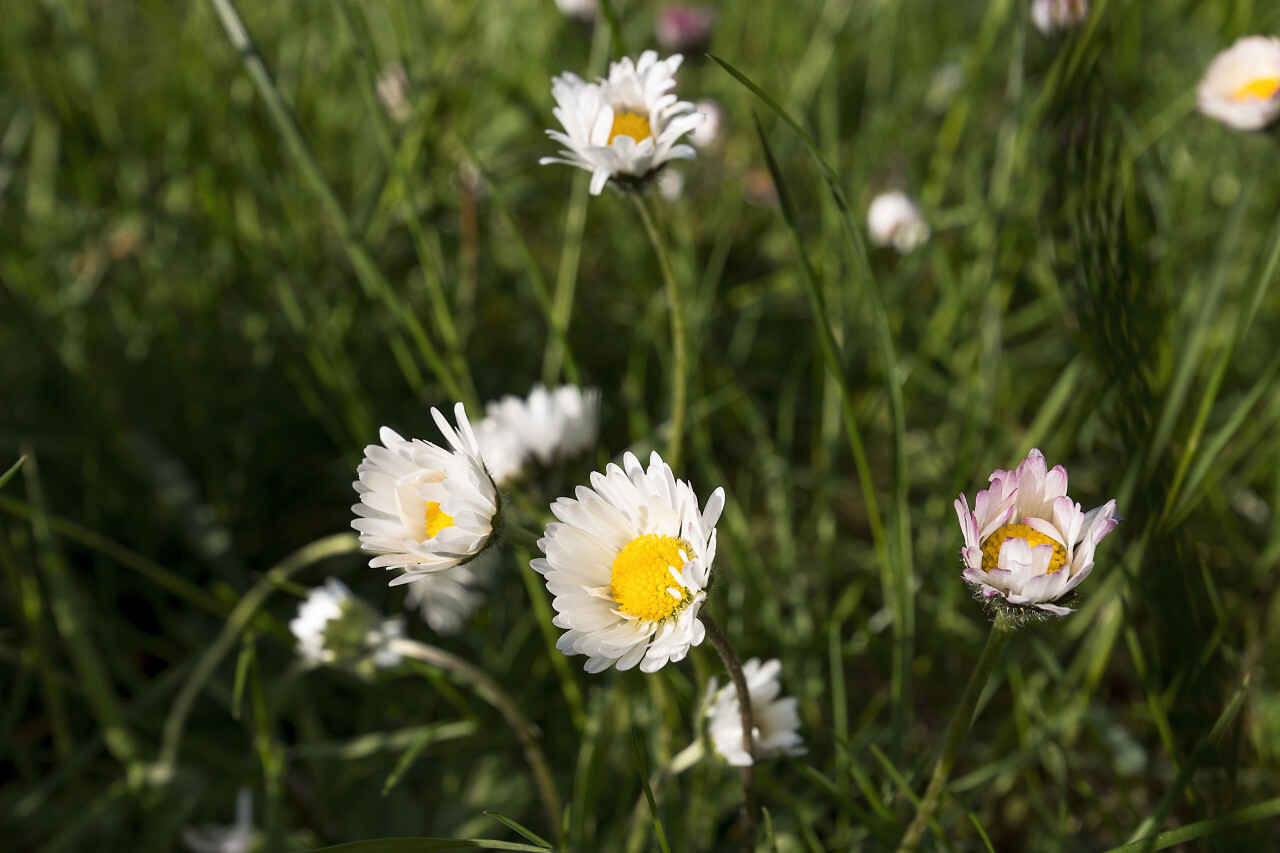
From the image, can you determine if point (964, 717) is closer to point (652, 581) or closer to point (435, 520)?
point (652, 581)

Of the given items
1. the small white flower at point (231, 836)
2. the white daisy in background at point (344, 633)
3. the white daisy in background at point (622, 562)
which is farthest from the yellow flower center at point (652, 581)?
the small white flower at point (231, 836)

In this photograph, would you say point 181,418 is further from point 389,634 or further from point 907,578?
point 907,578

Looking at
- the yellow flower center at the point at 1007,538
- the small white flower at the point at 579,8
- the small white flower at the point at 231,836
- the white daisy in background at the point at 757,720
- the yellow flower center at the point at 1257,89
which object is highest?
the small white flower at the point at 579,8

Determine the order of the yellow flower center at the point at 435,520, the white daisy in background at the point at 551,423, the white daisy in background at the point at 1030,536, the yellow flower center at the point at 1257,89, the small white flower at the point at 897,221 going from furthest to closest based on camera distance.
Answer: the small white flower at the point at 897,221
the yellow flower center at the point at 1257,89
the white daisy in background at the point at 551,423
the yellow flower center at the point at 435,520
the white daisy in background at the point at 1030,536

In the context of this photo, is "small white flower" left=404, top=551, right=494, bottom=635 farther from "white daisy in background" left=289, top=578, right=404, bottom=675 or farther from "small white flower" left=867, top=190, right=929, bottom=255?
"small white flower" left=867, top=190, right=929, bottom=255

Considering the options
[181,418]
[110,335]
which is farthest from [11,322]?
[181,418]

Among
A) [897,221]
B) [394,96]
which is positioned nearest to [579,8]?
[394,96]

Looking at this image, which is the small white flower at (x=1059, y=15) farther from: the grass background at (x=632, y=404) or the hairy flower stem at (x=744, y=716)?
the hairy flower stem at (x=744, y=716)
